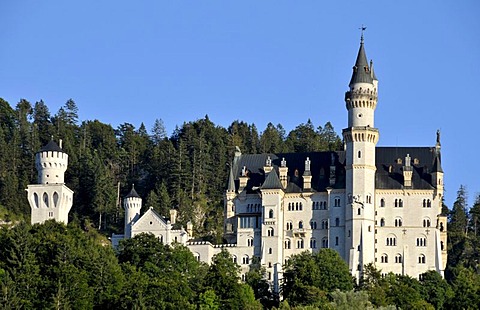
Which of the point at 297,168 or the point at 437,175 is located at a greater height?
the point at 297,168

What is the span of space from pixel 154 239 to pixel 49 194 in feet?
38.3

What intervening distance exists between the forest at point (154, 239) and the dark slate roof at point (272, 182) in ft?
23.3

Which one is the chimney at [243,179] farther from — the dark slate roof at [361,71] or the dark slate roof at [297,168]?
the dark slate roof at [361,71]

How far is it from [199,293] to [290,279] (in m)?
9.53

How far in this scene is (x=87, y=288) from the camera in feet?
327

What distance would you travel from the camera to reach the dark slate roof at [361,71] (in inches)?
4774

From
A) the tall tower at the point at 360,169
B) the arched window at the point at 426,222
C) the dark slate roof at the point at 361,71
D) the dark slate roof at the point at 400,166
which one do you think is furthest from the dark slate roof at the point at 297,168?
the arched window at the point at 426,222

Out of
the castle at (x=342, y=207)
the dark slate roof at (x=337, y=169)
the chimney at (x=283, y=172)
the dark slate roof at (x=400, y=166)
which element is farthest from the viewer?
the chimney at (x=283, y=172)

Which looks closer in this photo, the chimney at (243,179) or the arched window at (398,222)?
the arched window at (398,222)

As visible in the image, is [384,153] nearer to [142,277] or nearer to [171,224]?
[171,224]

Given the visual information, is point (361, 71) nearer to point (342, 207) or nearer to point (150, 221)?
point (342, 207)

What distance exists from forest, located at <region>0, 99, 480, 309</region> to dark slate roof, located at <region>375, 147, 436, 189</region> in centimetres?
806

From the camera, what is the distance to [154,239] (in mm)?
114312

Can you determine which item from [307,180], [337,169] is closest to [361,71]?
[337,169]
